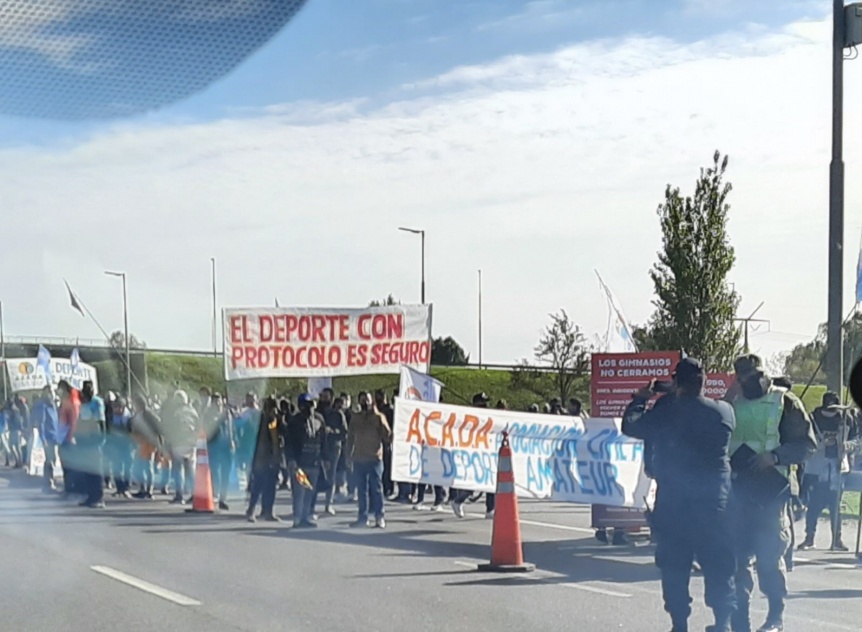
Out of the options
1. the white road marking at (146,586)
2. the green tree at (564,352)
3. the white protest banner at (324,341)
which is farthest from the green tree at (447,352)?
the white road marking at (146,586)

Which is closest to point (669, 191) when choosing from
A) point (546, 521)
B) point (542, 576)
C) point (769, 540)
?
point (546, 521)

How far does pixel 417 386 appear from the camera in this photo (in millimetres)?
18406

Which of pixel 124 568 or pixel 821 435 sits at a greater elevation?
pixel 821 435

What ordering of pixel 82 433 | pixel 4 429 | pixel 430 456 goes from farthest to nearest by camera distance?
pixel 4 429 → pixel 82 433 → pixel 430 456

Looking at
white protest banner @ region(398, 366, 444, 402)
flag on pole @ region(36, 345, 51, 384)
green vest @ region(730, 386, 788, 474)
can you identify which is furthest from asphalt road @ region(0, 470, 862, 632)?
flag on pole @ region(36, 345, 51, 384)

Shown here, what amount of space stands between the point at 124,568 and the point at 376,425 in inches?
187

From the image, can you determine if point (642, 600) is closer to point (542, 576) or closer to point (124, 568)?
point (542, 576)

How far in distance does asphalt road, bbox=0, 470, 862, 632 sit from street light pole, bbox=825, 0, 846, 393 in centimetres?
218

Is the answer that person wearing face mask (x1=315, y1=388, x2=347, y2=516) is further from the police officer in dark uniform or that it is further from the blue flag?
the police officer in dark uniform

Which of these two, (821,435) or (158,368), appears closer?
(821,435)

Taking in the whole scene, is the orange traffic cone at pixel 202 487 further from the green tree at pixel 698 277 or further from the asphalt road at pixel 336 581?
the green tree at pixel 698 277

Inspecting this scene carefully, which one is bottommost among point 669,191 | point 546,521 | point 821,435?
point 546,521

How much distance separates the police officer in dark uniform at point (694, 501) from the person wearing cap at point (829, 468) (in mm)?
6227

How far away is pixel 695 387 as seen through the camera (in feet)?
25.3
